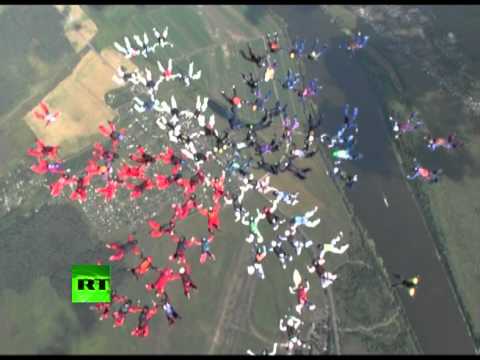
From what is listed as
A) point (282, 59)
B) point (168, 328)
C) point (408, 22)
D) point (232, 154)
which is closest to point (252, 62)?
point (282, 59)

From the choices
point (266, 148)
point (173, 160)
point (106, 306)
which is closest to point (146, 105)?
point (173, 160)

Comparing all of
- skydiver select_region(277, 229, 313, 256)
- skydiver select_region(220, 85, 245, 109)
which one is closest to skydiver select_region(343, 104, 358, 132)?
skydiver select_region(220, 85, 245, 109)

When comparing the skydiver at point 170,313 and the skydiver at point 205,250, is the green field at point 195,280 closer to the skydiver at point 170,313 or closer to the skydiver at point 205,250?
the skydiver at point 170,313

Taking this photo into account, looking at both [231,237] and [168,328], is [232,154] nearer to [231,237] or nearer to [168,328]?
[231,237]

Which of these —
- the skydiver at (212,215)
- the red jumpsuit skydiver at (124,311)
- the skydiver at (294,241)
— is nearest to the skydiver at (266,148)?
the skydiver at (212,215)

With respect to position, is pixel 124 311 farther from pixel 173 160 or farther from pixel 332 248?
pixel 332 248

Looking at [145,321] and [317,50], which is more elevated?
[317,50]
